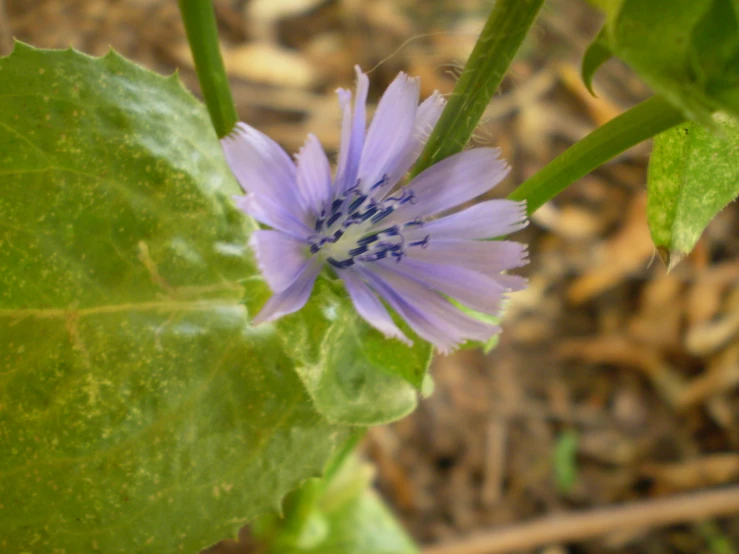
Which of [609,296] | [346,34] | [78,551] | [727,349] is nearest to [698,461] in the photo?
[727,349]

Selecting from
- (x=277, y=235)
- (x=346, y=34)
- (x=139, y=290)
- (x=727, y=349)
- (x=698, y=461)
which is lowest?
(x=698, y=461)

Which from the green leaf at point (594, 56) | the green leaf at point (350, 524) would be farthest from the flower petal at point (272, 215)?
the green leaf at point (350, 524)

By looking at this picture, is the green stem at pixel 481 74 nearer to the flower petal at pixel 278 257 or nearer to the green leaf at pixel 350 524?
the flower petal at pixel 278 257

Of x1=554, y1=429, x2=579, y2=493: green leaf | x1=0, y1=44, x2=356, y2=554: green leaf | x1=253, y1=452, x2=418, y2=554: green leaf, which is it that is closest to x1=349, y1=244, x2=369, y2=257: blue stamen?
x1=0, y1=44, x2=356, y2=554: green leaf

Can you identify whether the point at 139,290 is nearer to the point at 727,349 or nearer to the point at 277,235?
the point at 277,235

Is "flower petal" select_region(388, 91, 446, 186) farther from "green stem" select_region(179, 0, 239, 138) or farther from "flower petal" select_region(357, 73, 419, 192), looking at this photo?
"green stem" select_region(179, 0, 239, 138)
